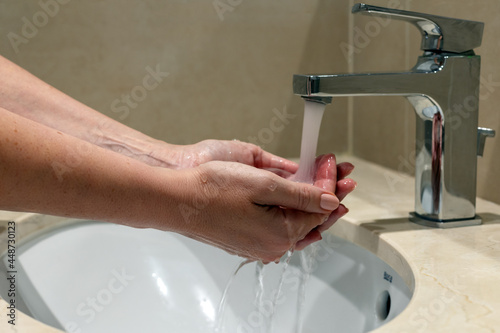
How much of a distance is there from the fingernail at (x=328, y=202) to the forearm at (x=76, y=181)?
0.42 feet

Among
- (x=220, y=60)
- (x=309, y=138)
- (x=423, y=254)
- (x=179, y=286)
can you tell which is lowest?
(x=179, y=286)

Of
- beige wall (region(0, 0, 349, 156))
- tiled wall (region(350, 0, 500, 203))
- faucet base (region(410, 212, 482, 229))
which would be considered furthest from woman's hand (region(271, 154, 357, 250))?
beige wall (region(0, 0, 349, 156))

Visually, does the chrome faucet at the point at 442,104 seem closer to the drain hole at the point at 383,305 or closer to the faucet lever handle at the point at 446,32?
the faucet lever handle at the point at 446,32

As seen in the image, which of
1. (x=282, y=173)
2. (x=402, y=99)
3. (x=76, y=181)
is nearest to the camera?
(x=76, y=181)

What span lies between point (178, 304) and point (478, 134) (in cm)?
41

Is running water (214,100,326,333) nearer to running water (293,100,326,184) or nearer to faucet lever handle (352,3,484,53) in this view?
running water (293,100,326,184)

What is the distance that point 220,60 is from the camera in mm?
1001

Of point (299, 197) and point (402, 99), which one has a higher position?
point (402, 99)

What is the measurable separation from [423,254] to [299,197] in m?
0.14

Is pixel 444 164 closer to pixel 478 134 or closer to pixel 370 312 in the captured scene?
pixel 478 134

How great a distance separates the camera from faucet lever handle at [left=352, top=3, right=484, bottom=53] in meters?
0.60

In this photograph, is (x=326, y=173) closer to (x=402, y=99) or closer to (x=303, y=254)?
(x=303, y=254)

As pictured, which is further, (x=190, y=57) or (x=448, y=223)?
(x=190, y=57)

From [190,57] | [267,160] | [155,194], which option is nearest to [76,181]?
[155,194]
